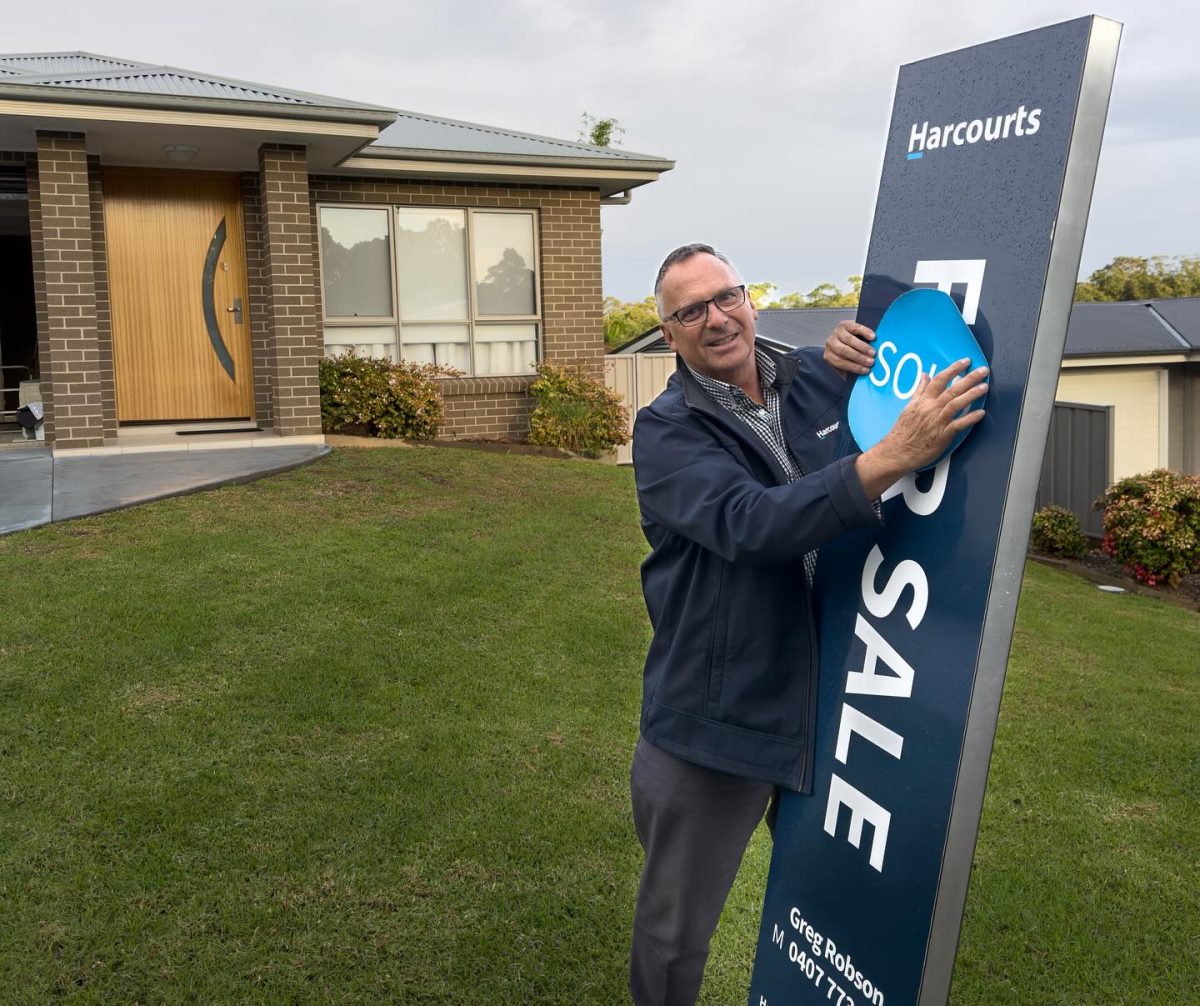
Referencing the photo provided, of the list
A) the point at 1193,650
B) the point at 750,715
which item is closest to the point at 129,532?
the point at 750,715

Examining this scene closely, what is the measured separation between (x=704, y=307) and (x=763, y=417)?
275mm

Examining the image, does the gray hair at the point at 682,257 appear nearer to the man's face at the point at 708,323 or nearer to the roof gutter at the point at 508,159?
the man's face at the point at 708,323

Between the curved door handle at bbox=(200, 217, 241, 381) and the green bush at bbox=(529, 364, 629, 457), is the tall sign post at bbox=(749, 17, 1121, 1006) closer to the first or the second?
the green bush at bbox=(529, 364, 629, 457)

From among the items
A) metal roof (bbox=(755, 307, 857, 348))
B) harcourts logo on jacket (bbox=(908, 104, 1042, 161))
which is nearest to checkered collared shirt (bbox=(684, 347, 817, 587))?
harcourts logo on jacket (bbox=(908, 104, 1042, 161))

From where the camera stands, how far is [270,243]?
12.0 metres

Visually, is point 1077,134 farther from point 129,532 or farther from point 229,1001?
point 129,532

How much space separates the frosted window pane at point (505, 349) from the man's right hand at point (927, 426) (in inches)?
516

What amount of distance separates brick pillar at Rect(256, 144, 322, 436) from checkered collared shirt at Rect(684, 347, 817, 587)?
1019 cm

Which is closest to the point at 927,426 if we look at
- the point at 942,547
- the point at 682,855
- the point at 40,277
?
the point at 942,547

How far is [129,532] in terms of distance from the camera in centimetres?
822

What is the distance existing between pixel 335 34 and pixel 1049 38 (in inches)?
1223

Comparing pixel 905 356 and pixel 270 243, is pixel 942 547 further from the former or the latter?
pixel 270 243

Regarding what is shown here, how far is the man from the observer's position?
7.62 ft

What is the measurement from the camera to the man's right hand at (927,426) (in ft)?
6.36
